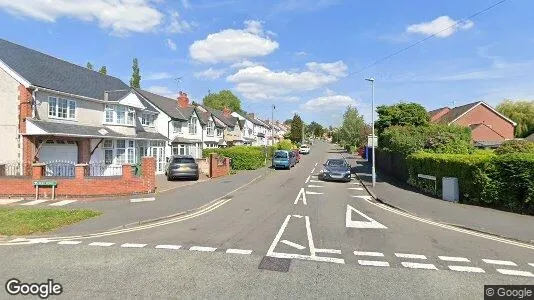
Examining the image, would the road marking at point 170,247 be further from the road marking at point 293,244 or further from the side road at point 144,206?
the side road at point 144,206

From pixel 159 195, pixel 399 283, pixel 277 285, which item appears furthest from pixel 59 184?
pixel 399 283

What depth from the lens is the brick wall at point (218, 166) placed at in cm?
2702

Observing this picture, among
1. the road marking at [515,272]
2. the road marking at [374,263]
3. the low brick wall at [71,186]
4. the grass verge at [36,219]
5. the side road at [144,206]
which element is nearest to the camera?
the road marking at [515,272]

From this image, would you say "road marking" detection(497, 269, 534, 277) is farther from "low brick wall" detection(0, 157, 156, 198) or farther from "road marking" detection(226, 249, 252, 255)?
"low brick wall" detection(0, 157, 156, 198)

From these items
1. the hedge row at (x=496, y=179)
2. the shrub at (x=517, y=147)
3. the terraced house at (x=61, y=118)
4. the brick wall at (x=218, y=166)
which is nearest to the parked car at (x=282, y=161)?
the brick wall at (x=218, y=166)

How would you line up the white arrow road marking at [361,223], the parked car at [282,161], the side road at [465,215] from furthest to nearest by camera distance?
the parked car at [282,161] → the white arrow road marking at [361,223] → the side road at [465,215]

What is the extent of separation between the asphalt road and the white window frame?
592 inches

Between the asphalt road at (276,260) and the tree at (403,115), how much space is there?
65.3 ft

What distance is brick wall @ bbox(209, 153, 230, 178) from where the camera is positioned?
2702 centimetres

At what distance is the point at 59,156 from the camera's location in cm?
2227

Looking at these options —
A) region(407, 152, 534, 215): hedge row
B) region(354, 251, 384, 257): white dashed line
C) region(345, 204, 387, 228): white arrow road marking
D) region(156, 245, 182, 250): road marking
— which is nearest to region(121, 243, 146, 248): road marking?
region(156, 245, 182, 250): road marking

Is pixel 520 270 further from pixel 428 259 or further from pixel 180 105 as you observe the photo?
pixel 180 105

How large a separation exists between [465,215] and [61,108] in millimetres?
23060

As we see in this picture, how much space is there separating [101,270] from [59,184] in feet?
39.8
